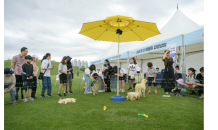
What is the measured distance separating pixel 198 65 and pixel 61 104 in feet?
29.8

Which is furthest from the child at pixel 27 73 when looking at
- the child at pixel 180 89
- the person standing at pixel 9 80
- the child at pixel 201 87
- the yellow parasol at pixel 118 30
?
the child at pixel 201 87

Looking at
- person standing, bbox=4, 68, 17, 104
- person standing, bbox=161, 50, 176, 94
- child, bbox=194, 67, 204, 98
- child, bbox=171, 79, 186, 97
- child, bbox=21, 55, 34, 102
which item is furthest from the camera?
person standing, bbox=161, 50, 176, 94

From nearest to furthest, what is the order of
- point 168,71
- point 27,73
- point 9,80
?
point 9,80 → point 27,73 → point 168,71

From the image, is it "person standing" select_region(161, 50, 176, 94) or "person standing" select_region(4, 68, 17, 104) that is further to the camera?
"person standing" select_region(161, 50, 176, 94)

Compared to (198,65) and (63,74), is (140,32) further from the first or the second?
(198,65)

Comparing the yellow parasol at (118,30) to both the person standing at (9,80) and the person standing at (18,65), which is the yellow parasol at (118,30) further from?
the person standing at (9,80)

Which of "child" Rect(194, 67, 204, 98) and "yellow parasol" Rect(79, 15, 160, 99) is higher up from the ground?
"yellow parasol" Rect(79, 15, 160, 99)

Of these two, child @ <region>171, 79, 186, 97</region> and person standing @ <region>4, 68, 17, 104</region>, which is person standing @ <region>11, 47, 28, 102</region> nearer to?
person standing @ <region>4, 68, 17, 104</region>

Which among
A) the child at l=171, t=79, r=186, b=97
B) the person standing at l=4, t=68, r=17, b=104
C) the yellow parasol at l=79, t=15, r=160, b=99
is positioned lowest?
the child at l=171, t=79, r=186, b=97

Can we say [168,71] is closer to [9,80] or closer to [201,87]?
[201,87]

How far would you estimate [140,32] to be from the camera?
487 cm

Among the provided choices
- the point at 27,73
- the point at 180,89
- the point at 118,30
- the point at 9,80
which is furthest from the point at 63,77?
the point at 180,89

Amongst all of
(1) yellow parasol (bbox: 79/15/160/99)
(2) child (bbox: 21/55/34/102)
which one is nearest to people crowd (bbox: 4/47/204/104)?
(2) child (bbox: 21/55/34/102)

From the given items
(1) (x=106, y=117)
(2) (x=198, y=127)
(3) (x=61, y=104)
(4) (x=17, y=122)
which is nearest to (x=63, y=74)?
(3) (x=61, y=104)
